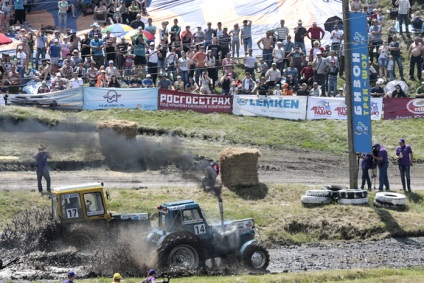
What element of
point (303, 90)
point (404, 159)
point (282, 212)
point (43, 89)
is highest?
point (43, 89)

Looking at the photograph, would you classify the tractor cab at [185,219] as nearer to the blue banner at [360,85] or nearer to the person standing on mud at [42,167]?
the person standing on mud at [42,167]

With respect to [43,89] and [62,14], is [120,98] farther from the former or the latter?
[62,14]

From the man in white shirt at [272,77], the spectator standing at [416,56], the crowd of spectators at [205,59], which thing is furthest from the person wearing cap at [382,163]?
the spectator standing at [416,56]

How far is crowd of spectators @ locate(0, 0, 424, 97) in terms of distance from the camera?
135 feet

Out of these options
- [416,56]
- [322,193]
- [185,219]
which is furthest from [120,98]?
[185,219]

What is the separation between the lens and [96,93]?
39562mm

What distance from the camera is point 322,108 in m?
40.4

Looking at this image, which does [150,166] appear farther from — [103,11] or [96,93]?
[103,11]

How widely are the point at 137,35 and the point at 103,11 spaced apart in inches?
210

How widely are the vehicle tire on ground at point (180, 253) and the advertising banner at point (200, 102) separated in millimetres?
16980

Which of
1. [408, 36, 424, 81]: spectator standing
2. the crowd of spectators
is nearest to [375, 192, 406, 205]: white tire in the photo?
the crowd of spectators

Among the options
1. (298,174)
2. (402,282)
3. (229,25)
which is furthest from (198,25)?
(402,282)

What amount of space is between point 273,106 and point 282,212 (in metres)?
11.6

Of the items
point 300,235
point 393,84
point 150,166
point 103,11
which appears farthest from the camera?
point 103,11
